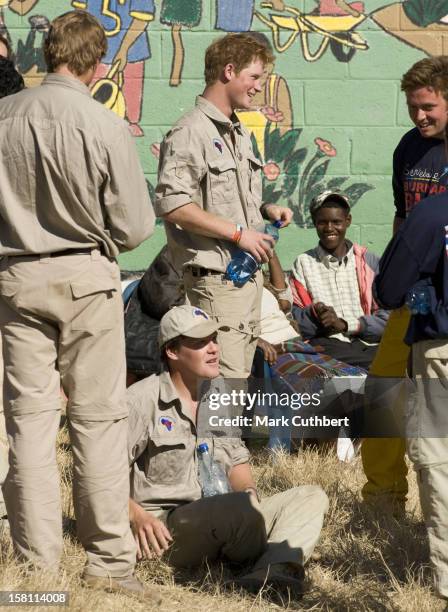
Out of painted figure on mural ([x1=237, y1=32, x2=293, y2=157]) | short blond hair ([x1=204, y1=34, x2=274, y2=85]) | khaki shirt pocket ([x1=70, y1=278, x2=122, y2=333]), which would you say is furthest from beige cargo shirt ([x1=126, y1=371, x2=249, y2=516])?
painted figure on mural ([x1=237, y1=32, x2=293, y2=157])

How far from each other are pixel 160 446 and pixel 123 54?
413 centimetres

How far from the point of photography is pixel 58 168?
405 cm

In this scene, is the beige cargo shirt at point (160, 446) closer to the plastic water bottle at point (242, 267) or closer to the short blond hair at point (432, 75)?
the plastic water bottle at point (242, 267)

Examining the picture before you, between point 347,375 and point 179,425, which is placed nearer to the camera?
point 179,425

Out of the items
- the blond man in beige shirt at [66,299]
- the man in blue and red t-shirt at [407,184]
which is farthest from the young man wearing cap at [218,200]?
the blond man in beige shirt at [66,299]

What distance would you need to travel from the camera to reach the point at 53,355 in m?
4.17

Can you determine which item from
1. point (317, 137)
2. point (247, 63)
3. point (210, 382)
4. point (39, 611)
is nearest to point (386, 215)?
point (317, 137)

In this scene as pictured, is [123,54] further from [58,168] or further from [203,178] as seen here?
[58,168]

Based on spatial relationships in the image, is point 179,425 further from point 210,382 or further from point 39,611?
point 39,611

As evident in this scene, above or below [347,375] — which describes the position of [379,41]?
above

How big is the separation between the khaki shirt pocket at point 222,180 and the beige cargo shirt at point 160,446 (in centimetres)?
104

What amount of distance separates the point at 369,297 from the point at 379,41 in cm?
192

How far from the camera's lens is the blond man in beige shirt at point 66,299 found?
4062 millimetres

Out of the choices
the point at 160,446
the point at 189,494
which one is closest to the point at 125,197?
the point at 160,446
